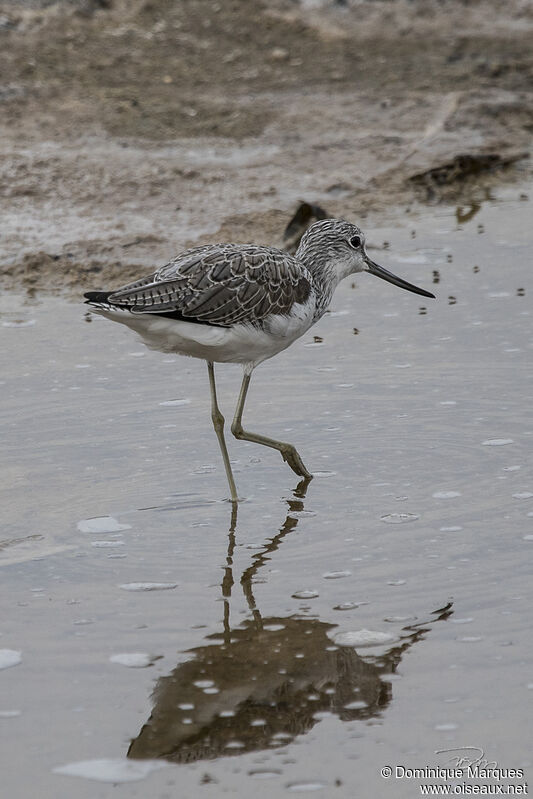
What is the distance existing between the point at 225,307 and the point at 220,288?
93 millimetres

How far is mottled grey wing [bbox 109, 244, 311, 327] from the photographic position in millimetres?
5578

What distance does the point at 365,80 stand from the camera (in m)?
12.6

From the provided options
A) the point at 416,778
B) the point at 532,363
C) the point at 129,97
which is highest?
the point at 129,97

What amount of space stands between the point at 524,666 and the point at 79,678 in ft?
4.93

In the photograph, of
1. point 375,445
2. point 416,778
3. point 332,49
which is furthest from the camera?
point 332,49

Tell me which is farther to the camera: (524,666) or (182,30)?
(182,30)

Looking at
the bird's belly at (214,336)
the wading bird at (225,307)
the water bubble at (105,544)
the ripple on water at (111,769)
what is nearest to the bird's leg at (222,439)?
the wading bird at (225,307)

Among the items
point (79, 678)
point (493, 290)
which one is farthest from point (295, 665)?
point (493, 290)

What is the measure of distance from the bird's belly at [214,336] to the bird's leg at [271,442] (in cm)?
21

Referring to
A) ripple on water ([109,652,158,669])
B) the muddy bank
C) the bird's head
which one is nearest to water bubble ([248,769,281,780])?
ripple on water ([109,652,158,669])

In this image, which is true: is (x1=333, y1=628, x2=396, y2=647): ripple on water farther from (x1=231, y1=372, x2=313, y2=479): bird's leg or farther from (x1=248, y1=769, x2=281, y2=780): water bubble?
(x1=231, y1=372, x2=313, y2=479): bird's leg

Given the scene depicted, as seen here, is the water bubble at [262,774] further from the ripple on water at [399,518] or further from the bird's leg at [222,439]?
the bird's leg at [222,439]

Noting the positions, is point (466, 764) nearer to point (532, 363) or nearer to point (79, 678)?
point (79, 678)

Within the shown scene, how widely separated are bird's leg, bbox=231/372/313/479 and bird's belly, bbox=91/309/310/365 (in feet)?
0.71
